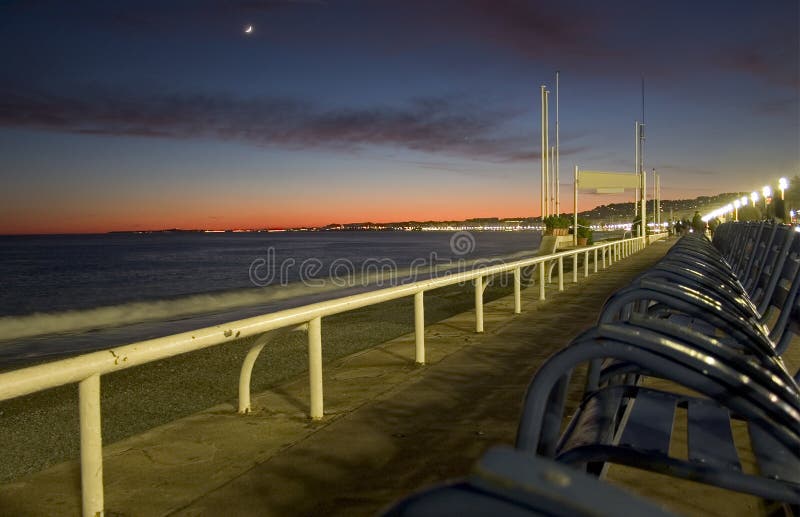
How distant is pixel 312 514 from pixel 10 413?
13.6ft

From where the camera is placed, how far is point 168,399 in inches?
209

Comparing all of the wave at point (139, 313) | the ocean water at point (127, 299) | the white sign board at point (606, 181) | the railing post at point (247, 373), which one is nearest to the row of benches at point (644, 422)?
the railing post at point (247, 373)

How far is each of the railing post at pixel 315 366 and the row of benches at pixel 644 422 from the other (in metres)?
1.87

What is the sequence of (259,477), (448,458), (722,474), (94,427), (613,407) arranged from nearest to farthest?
(722,474)
(613,407)
(94,427)
(259,477)
(448,458)

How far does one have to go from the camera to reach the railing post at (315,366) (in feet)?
11.7

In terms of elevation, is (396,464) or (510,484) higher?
(510,484)

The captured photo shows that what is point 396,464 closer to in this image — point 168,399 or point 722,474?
point 722,474

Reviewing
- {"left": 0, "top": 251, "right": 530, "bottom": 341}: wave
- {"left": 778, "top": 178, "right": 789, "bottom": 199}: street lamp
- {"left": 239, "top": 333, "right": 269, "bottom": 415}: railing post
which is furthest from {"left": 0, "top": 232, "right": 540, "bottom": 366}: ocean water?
{"left": 778, "top": 178, "right": 789, "bottom": 199}: street lamp

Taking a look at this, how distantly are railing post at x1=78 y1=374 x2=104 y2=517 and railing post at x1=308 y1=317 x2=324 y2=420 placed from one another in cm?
146

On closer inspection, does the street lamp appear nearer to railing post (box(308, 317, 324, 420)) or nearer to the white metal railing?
the white metal railing

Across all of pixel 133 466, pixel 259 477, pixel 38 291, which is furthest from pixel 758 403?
pixel 38 291

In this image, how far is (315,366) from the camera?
3578mm

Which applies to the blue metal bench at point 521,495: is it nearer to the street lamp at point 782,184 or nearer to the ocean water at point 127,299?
the ocean water at point 127,299

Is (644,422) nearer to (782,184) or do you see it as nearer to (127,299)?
(782,184)
